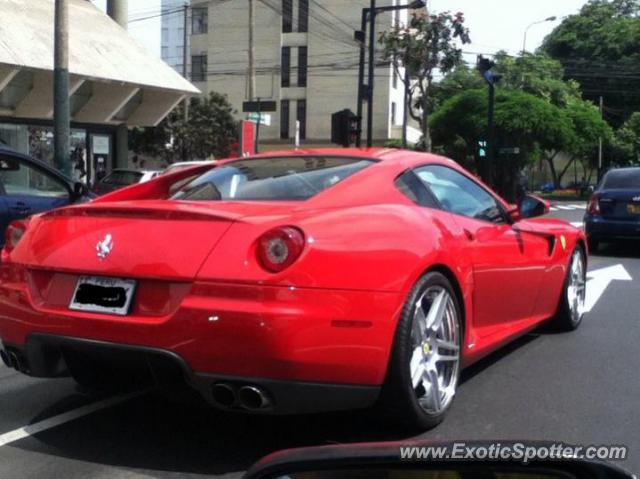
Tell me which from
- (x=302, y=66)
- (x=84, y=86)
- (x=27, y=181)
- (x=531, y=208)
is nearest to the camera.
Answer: (x=531, y=208)

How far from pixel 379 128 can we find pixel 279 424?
145ft

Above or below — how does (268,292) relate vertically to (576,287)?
above

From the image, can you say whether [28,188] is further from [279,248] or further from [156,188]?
[279,248]

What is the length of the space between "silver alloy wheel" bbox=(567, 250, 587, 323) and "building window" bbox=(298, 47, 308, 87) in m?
44.5

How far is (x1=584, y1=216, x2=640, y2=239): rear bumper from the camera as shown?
41.1ft

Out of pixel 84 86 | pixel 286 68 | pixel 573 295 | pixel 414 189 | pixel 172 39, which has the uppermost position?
pixel 172 39

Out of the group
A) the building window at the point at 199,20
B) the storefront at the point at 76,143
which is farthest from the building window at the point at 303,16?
the storefront at the point at 76,143

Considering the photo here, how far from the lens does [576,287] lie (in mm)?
6387

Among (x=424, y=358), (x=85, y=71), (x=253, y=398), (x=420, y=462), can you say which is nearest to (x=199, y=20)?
(x=85, y=71)

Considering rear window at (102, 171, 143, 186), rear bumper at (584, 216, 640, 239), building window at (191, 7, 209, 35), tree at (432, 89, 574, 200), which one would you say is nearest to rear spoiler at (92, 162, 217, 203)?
rear bumper at (584, 216, 640, 239)

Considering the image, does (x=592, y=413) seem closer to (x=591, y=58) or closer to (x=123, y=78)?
(x=123, y=78)

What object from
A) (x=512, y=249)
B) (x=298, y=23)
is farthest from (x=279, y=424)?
(x=298, y=23)

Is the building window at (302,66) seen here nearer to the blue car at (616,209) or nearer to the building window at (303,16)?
the building window at (303,16)

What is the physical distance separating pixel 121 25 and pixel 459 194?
19.3 meters
